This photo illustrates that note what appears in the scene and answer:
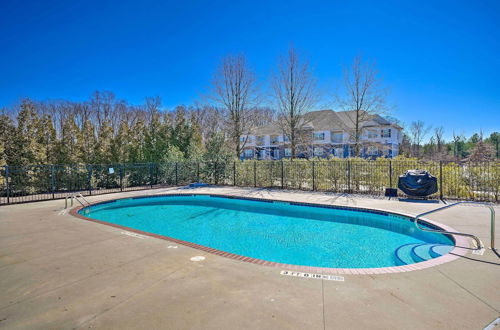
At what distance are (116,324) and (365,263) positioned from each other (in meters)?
4.41

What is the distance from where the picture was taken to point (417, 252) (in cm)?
522

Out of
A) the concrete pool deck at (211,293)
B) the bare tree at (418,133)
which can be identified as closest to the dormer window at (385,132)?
the bare tree at (418,133)

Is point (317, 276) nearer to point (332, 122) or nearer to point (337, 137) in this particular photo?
point (337, 137)

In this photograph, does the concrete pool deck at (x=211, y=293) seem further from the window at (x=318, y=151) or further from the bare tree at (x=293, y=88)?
the window at (x=318, y=151)

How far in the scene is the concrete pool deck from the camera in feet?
8.13

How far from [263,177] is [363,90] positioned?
10.8 metres

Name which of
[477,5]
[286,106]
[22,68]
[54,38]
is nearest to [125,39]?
[54,38]

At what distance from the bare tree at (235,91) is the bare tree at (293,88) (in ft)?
7.10

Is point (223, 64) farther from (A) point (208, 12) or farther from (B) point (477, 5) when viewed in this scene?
(B) point (477, 5)

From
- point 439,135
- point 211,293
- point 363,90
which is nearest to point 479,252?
point 211,293

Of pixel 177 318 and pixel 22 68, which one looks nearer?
pixel 177 318

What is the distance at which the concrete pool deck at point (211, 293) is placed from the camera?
2479 mm

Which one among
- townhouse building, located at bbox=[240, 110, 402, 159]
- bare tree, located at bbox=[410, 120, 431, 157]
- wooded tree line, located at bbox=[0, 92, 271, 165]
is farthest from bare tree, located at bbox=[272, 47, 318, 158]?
bare tree, located at bbox=[410, 120, 431, 157]

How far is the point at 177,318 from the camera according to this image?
2523mm
